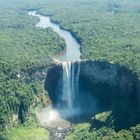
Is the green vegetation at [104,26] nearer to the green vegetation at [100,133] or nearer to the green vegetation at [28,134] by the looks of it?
the green vegetation at [100,133]

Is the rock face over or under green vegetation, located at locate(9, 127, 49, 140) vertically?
over

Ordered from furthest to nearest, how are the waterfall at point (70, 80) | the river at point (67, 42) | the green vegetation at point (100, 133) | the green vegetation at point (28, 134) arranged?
1. the river at point (67, 42)
2. the waterfall at point (70, 80)
3. the green vegetation at point (28, 134)
4. the green vegetation at point (100, 133)

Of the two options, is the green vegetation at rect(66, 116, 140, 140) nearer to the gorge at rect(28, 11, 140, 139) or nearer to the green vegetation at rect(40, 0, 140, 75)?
the gorge at rect(28, 11, 140, 139)

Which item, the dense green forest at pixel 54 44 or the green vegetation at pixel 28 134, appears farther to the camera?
the dense green forest at pixel 54 44

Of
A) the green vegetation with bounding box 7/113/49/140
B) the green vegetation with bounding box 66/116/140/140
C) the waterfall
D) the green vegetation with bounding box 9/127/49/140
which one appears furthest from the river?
the green vegetation with bounding box 66/116/140/140

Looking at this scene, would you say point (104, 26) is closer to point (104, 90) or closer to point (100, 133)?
point (104, 90)

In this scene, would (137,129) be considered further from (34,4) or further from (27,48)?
(34,4)

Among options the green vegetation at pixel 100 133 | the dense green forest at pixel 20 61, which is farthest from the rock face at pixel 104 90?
the dense green forest at pixel 20 61
